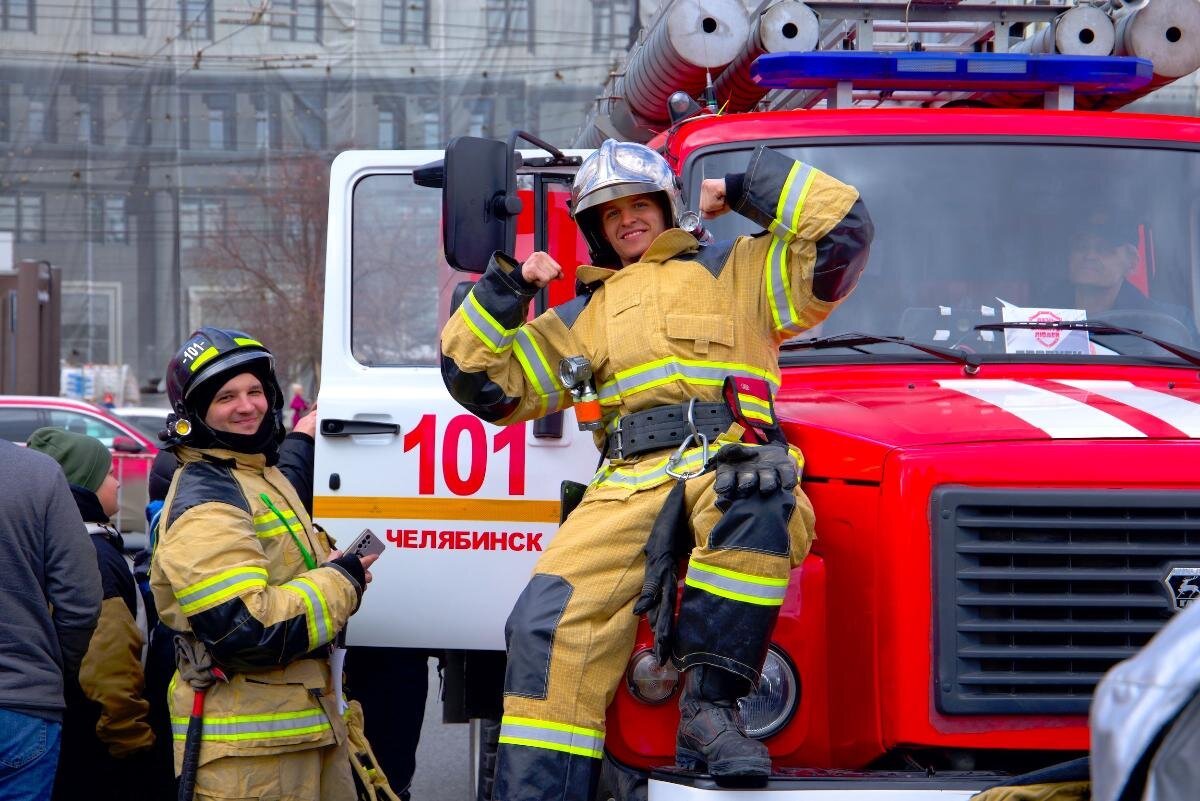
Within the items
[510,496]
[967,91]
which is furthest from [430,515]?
[967,91]

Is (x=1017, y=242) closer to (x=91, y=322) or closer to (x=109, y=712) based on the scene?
(x=109, y=712)

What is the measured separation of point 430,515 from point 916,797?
2283 mm

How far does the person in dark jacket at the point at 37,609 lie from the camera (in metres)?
3.98

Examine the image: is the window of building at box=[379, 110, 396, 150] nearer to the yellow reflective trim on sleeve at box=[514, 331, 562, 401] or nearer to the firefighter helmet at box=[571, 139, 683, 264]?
the firefighter helmet at box=[571, 139, 683, 264]

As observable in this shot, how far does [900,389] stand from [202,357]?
181 cm

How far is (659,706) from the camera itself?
3340 mm

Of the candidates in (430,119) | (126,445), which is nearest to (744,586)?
(126,445)

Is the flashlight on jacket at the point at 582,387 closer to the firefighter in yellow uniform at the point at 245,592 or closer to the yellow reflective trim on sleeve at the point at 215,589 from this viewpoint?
the firefighter in yellow uniform at the point at 245,592

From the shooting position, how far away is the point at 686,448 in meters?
3.49

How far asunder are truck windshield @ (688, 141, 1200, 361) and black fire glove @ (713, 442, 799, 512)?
0.94m

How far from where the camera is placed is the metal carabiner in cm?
343

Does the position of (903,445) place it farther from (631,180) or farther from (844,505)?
(631,180)


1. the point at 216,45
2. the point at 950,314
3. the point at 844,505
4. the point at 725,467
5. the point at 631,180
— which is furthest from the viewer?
the point at 216,45

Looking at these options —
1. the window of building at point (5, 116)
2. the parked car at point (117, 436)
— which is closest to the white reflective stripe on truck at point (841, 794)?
the parked car at point (117, 436)
